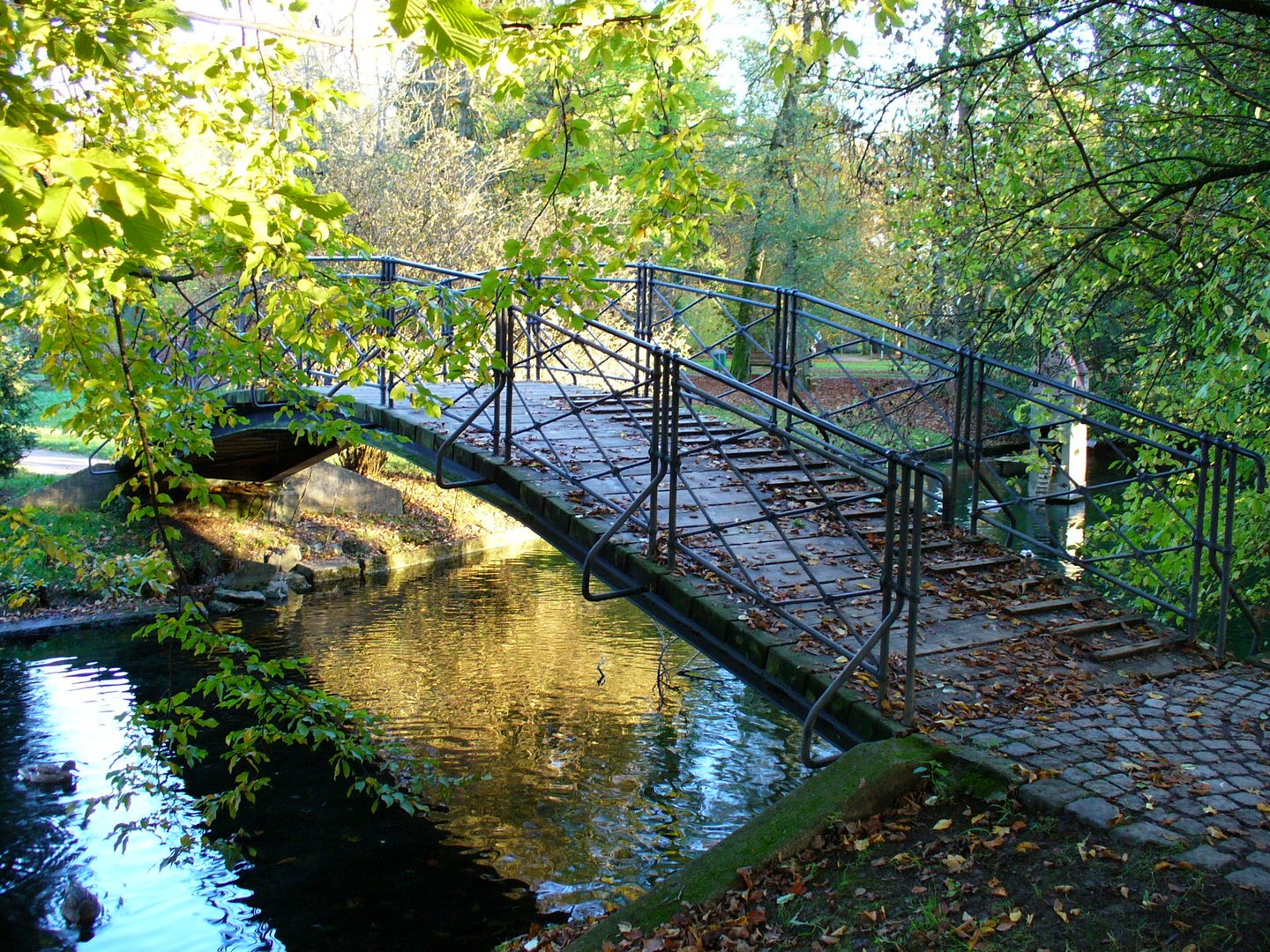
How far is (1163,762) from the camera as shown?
430cm

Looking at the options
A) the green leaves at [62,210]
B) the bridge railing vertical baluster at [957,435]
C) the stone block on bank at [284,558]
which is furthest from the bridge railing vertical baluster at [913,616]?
the stone block on bank at [284,558]

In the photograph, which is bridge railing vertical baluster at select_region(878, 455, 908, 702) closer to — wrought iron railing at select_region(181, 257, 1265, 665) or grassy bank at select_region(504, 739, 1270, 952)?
wrought iron railing at select_region(181, 257, 1265, 665)

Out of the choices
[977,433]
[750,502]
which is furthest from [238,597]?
[977,433]

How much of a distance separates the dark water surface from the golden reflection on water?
26 mm

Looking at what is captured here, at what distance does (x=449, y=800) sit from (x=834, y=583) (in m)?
4.02

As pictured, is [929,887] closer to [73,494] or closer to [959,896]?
[959,896]

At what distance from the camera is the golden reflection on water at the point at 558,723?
762 cm

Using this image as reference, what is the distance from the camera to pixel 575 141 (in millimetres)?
4922

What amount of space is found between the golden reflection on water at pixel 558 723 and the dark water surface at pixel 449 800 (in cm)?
3

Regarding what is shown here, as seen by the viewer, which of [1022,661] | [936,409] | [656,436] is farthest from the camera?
[936,409]

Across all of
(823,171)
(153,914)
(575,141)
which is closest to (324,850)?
(153,914)

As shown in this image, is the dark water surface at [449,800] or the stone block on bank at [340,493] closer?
the dark water surface at [449,800]

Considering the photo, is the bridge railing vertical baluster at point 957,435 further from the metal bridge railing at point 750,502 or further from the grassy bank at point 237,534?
the grassy bank at point 237,534

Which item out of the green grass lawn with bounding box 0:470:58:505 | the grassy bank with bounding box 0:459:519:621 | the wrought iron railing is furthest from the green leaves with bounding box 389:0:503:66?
the green grass lawn with bounding box 0:470:58:505
